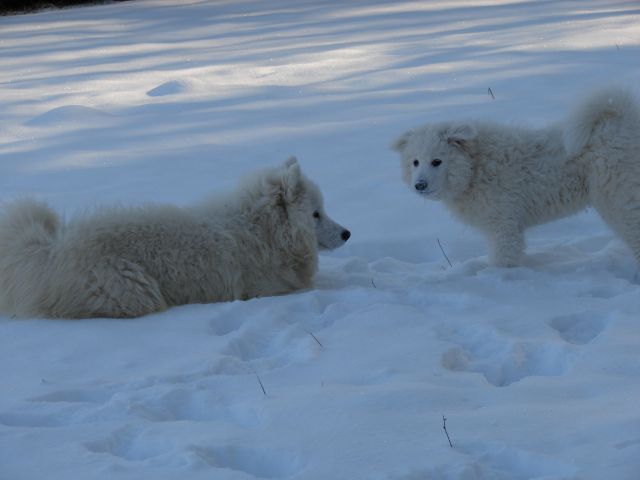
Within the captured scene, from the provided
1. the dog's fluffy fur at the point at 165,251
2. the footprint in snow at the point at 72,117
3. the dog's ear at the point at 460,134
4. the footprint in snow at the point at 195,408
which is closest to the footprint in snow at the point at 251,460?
the footprint in snow at the point at 195,408

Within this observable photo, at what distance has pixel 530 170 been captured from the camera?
5.54m

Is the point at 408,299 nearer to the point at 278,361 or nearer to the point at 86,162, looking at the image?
the point at 278,361

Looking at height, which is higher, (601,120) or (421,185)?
(601,120)

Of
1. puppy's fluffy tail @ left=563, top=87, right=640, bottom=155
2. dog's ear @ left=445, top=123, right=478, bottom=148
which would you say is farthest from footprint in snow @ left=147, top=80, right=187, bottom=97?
puppy's fluffy tail @ left=563, top=87, right=640, bottom=155

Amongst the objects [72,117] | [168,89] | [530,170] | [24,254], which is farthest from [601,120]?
[168,89]

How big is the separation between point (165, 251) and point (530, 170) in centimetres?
226

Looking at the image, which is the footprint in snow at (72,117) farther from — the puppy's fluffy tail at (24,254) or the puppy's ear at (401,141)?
the puppy's ear at (401,141)

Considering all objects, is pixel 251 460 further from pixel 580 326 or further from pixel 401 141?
pixel 401 141

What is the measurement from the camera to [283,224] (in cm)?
567

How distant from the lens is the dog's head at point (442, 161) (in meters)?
5.60

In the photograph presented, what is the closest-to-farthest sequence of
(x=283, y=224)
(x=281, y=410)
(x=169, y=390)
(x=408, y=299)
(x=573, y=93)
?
(x=281, y=410), (x=169, y=390), (x=408, y=299), (x=283, y=224), (x=573, y=93)

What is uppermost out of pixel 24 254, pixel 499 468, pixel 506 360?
pixel 24 254

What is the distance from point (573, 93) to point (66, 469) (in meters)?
6.58

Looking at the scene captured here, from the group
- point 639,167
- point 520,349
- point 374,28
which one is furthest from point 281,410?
point 374,28
